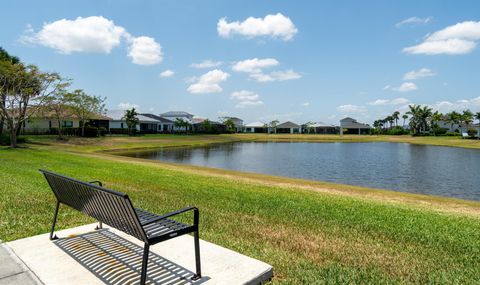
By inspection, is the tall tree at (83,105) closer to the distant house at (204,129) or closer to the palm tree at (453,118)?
the distant house at (204,129)

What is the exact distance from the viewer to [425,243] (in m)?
6.12

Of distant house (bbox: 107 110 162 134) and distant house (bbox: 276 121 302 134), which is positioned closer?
distant house (bbox: 107 110 162 134)

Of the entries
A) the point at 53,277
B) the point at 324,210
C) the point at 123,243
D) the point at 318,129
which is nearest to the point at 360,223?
the point at 324,210

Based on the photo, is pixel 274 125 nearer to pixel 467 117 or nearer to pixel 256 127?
pixel 256 127

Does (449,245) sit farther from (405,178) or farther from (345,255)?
(405,178)

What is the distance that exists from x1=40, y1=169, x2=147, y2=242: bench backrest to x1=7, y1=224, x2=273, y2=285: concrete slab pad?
58 cm

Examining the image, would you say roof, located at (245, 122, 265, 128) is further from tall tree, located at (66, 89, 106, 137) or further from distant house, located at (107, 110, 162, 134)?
tall tree, located at (66, 89, 106, 137)

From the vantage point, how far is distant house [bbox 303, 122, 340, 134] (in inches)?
4754

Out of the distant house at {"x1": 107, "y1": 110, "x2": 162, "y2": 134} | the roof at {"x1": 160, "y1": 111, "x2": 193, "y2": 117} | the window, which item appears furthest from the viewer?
the roof at {"x1": 160, "y1": 111, "x2": 193, "y2": 117}

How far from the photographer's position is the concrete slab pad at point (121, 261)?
4.10 metres

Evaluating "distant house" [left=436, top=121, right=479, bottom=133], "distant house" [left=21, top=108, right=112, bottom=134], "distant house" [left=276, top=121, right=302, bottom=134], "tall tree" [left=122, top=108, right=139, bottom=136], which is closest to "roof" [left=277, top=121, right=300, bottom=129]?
"distant house" [left=276, top=121, right=302, bottom=134]

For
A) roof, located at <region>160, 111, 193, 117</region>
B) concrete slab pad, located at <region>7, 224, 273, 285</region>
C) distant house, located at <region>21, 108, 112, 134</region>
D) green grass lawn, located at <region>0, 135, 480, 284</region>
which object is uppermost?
roof, located at <region>160, 111, 193, 117</region>

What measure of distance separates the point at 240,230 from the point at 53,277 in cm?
327

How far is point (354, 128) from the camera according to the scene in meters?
119
